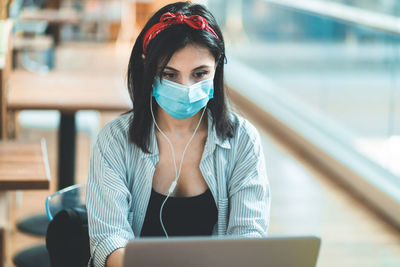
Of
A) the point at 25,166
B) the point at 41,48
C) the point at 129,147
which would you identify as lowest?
the point at 41,48

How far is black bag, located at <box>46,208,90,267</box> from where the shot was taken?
1530mm

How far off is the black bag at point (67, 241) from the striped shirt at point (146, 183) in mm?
110

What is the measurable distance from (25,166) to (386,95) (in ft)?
8.00

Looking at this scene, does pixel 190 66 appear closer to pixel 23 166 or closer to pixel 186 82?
pixel 186 82

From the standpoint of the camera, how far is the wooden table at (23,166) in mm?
1886

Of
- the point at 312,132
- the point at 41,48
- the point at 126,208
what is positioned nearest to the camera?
the point at 126,208

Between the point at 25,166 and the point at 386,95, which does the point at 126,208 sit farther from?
the point at 386,95

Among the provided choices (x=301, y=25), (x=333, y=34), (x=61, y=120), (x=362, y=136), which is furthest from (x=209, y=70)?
(x=301, y=25)

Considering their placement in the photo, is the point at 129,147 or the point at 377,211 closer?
the point at 129,147

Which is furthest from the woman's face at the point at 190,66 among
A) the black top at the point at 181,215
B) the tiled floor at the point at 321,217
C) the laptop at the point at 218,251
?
the tiled floor at the point at 321,217

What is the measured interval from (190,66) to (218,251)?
0.57m

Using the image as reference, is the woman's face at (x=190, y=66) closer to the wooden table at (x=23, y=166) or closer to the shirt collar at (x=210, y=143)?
the shirt collar at (x=210, y=143)

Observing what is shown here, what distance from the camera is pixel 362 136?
13.8ft

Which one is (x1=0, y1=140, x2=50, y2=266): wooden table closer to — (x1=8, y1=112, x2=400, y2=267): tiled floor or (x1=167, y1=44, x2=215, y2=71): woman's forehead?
(x1=167, y1=44, x2=215, y2=71): woman's forehead
